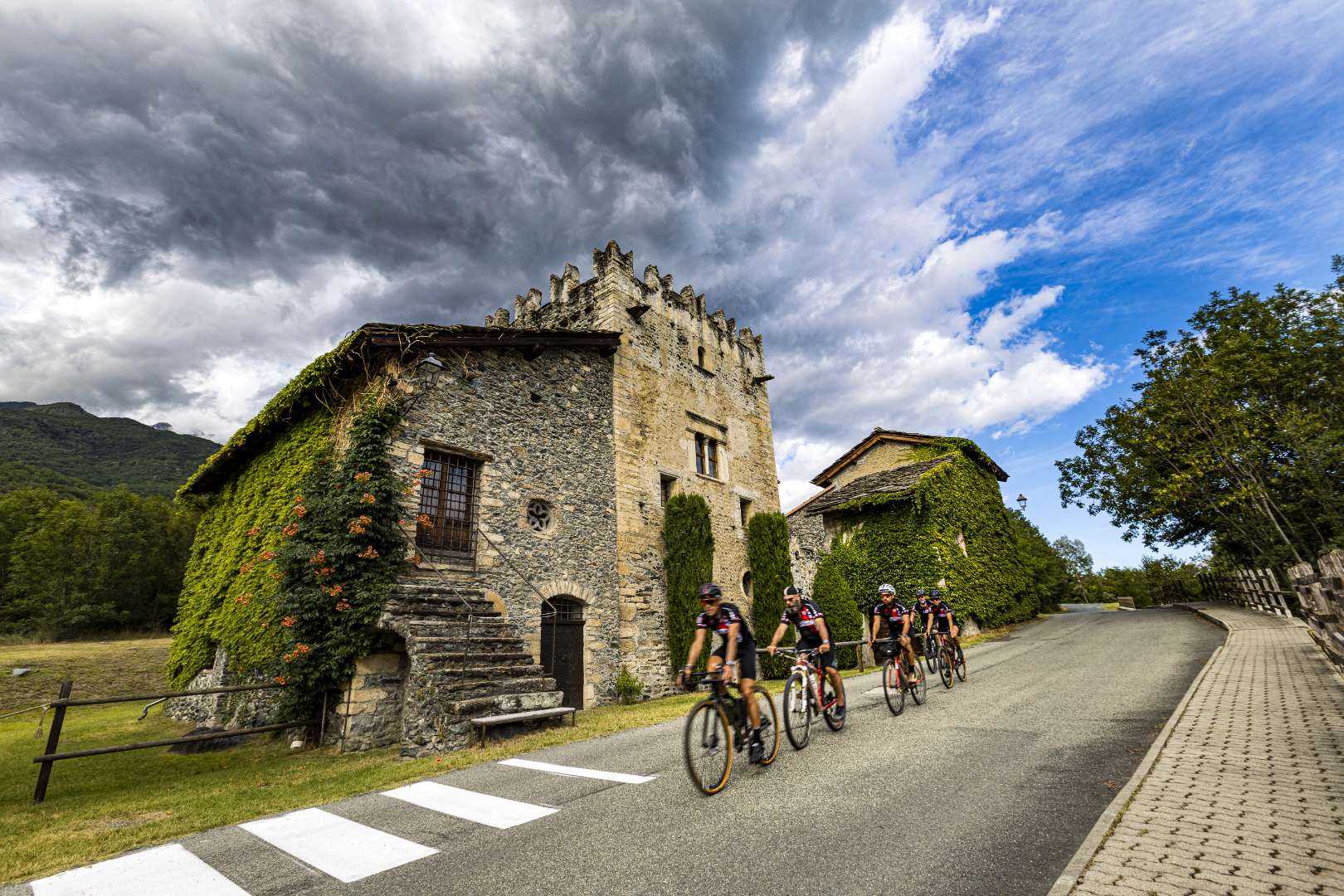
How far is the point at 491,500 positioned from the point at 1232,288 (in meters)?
28.5

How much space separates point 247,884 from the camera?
139 inches

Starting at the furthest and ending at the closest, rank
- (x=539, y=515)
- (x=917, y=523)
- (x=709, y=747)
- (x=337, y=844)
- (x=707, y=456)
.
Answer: (x=917, y=523) < (x=707, y=456) < (x=539, y=515) < (x=709, y=747) < (x=337, y=844)

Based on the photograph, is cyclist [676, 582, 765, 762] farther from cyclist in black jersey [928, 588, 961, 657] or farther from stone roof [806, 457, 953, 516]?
stone roof [806, 457, 953, 516]

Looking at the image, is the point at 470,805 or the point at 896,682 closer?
the point at 470,805

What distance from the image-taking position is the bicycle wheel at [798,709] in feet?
20.4

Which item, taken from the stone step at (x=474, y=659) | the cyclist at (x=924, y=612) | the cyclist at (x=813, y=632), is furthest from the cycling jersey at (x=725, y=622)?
the cyclist at (x=924, y=612)

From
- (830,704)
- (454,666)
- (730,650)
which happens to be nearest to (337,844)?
(730,650)

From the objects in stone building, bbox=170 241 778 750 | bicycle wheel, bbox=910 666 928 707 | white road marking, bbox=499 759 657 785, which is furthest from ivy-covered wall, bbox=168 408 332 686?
bicycle wheel, bbox=910 666 928 707

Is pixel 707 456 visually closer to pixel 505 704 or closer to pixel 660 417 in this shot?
pixel 660 417

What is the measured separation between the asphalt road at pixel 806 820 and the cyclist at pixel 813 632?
630 mm

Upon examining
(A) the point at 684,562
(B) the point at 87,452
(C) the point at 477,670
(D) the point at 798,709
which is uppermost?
(B) the point at 87,452

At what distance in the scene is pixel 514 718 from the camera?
320 inches

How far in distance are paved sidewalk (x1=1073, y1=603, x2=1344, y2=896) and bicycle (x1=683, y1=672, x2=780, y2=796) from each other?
2689 mm

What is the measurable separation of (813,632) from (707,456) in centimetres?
1204
